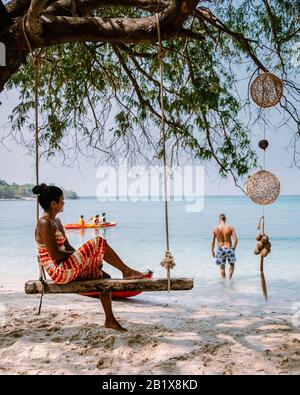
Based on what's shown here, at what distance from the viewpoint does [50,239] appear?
3697 millimetres

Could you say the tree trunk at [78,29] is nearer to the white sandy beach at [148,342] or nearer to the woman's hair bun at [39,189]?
the woman's hair bun at [39,189]

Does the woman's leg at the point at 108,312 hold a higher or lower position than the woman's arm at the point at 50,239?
lower

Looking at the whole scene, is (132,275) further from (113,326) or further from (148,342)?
(113,326)

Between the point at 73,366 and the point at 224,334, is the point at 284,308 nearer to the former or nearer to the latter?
the point at 224,334

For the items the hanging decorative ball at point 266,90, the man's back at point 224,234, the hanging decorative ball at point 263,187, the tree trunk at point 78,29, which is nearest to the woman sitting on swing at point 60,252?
the tree trunk at point 78,29

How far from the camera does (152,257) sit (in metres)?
17.5

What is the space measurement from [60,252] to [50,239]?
142mm

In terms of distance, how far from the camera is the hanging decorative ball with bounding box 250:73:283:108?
15.9 ft

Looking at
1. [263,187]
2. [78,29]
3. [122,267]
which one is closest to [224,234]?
[263,187]

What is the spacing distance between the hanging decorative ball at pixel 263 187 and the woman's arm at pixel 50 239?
215 cm

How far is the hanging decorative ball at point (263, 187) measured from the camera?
480cm

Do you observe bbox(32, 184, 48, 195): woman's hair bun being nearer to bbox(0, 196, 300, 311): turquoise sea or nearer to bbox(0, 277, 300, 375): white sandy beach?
bbox(0, 277, 300, 375): white sandy beach

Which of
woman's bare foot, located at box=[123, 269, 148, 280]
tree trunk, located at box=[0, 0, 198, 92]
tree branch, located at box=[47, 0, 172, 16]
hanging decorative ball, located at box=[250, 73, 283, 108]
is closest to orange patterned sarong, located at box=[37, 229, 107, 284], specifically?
woman's bare foot, located at box=[123, 269, 148, 280]
